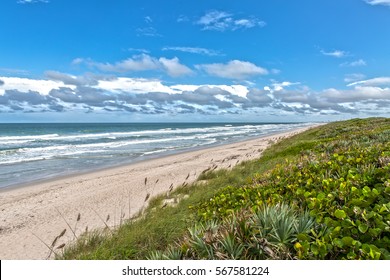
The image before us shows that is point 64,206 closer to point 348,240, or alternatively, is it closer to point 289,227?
point 289,227

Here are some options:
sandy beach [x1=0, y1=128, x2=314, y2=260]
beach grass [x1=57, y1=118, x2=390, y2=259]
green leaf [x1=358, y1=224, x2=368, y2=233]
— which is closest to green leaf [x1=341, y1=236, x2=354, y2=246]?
beach grass [x1=57, y1=118, x2=390, y2=259]

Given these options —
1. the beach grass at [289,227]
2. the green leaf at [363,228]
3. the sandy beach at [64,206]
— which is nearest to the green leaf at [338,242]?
the beach grass at [289,227]

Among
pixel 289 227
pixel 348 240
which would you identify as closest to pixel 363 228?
pixel 348 240

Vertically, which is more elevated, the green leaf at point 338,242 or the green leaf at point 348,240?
the green leaf at point 348,240

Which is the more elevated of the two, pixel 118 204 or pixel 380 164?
pixel 380 164

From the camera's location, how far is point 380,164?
589 centimetres

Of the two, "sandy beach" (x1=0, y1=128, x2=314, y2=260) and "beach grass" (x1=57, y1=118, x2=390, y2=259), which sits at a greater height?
"beach grass" (x1=57, y1=118, x2=390, y2=259)

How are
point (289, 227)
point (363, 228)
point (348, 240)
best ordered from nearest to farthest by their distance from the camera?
point (348, 240) → point (363, 228) → point (289, 227)

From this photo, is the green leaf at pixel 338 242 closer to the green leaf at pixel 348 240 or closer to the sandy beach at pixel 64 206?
the green leaf at pixel 348 240

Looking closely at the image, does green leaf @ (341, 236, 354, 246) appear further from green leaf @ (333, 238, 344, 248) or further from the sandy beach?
the sandy beach

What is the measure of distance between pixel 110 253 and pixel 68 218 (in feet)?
16.6
